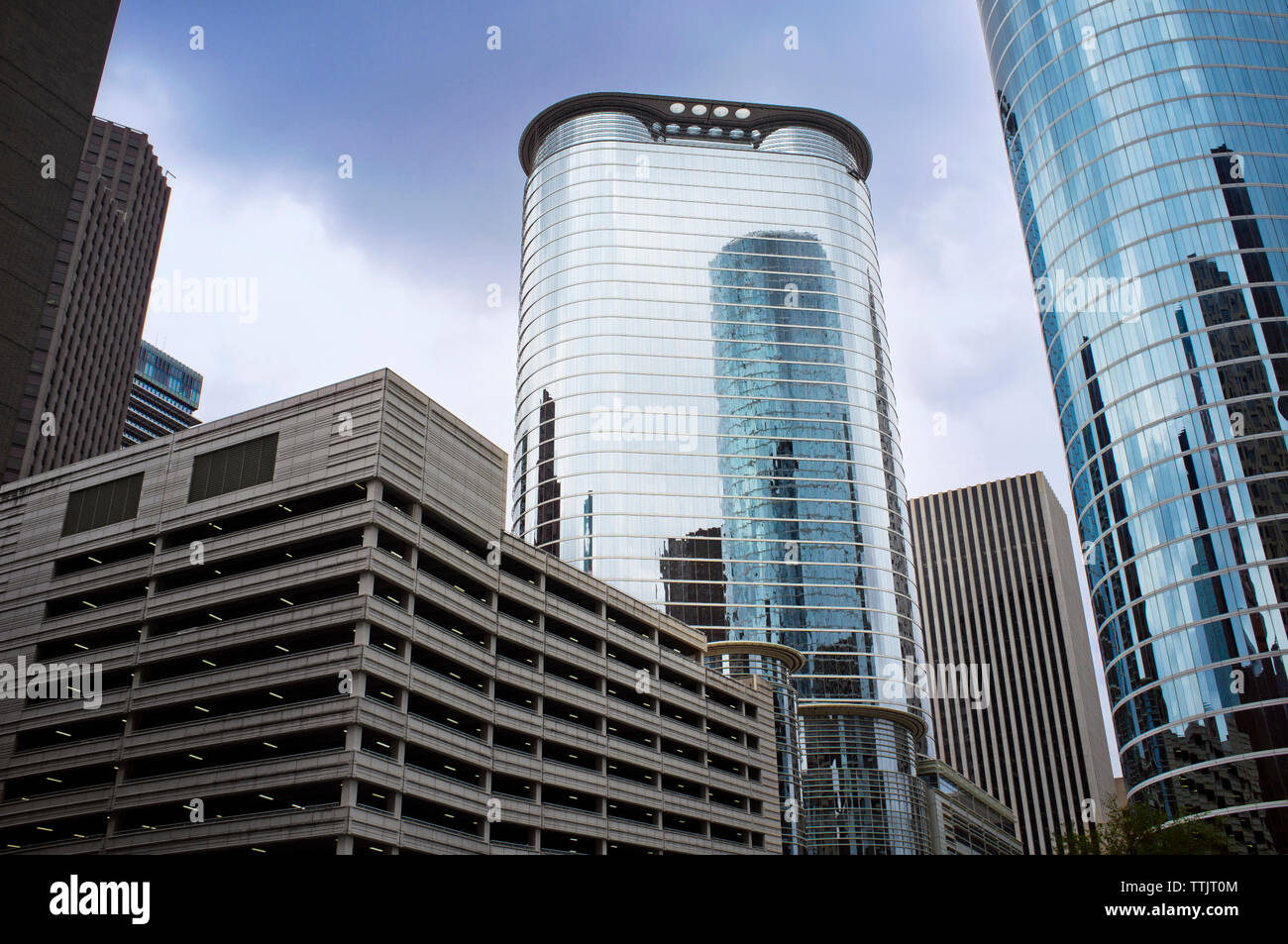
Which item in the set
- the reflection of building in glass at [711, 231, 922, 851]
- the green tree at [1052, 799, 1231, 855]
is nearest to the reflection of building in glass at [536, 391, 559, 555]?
the reflection of building in glass at [711, 231, 922, 851]

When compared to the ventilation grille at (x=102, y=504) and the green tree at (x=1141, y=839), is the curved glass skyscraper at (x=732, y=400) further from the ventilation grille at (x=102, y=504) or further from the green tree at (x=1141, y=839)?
the ventilation grille at (x=102, y=504)

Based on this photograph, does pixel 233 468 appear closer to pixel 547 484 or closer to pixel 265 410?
pixel 265 410

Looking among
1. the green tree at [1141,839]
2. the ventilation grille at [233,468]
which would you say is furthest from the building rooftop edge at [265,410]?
the green tree at [1141,839]

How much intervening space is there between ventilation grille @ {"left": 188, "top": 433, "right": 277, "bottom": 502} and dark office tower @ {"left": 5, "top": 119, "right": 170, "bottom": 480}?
147ft

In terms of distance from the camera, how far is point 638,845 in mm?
78250

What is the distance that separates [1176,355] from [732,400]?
60.9 m

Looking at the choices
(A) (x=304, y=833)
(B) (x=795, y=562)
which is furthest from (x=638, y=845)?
(B) (x=795, y=562)

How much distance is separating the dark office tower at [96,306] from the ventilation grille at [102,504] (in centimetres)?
3535

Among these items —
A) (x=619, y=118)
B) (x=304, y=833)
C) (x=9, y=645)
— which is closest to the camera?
(x=304, y=833)

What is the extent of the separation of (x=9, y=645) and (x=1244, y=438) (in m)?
114

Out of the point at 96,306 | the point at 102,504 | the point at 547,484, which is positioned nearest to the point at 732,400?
the point at 547,484
